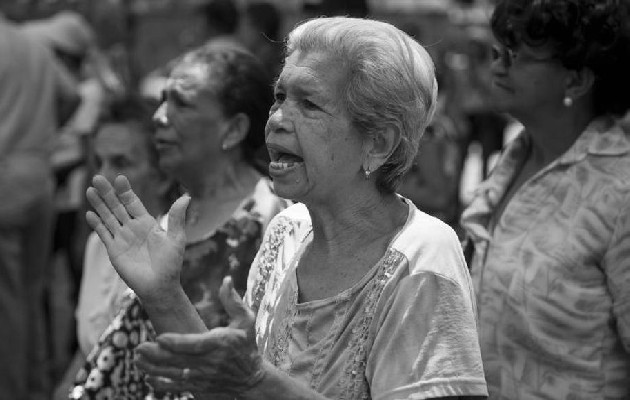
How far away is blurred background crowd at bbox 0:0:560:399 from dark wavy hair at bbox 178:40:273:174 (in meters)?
0.81

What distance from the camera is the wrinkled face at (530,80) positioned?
3.77 m

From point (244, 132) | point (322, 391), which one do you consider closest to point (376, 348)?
point (322, 391)

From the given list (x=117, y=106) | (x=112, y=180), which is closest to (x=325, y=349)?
(x=112, y=180)

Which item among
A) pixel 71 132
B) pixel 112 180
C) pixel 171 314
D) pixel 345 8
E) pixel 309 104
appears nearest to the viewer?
pixel 171 314

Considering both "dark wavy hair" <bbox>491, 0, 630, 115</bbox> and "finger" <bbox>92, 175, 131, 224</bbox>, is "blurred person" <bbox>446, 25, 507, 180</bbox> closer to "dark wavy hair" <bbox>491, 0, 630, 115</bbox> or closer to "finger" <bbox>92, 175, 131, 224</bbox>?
"dark wavy hair" <bbox>491, 0, 630, 115</bbox>

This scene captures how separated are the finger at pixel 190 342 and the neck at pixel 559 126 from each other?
1670mm

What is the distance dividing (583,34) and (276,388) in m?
1.61

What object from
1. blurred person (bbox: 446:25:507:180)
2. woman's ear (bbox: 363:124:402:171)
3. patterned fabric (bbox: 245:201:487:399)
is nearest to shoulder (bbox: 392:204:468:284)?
patterned fabric (bbox: 245:201:487:399)

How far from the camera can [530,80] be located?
12.4ft

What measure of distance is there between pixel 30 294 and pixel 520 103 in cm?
414

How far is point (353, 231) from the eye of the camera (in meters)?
2.97

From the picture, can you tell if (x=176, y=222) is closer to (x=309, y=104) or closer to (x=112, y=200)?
(x=112, y=200)

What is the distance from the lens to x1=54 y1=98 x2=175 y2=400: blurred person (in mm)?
4367

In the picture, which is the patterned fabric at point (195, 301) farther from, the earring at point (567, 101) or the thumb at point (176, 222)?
the thumb at point (176, 222)
